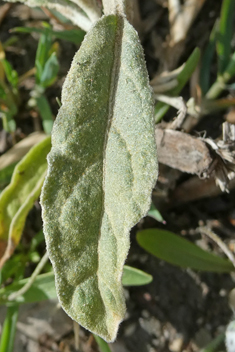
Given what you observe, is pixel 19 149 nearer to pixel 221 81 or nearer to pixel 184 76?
pixel 184 76

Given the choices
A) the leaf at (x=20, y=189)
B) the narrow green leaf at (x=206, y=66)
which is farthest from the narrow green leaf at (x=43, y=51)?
the narrow green leaf at (x=206, y=66)

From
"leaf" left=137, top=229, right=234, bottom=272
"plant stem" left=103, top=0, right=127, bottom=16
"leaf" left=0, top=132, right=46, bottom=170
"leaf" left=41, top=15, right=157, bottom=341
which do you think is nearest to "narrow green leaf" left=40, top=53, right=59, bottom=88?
"leaf" left=0, top=132, right=46, bottom=170

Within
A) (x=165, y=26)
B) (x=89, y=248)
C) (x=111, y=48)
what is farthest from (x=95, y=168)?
(x=165, y=26)

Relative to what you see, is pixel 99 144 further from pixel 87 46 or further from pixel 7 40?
pixel 7 40

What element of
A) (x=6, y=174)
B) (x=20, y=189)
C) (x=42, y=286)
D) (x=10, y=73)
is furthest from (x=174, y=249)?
(x=10, y=73)

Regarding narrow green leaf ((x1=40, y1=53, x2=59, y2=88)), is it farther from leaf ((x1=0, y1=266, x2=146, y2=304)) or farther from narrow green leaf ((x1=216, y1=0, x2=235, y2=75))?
leaf ((x1=0, y1=266, x2=146, y2=304))

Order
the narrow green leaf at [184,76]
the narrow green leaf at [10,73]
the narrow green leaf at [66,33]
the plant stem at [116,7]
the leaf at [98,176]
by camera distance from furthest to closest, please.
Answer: the narrow green leaf at [10,73] → the narrow green leaf at [66,33] → the narrow green leaf at [184,76] → the plant stem at [116,7] → the leaf at [98,176]

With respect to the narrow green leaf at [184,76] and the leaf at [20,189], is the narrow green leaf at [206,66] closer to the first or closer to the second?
the narrow green leaf at [184,76]
